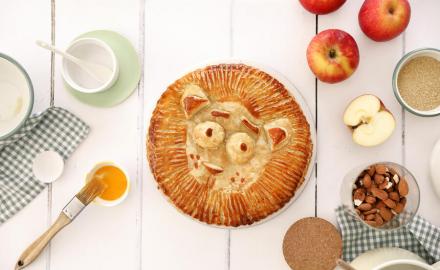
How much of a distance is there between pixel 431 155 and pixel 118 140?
2.42 ft

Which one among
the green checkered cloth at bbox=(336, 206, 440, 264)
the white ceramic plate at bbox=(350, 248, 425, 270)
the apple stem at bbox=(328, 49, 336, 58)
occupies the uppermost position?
the apple stem at bbox=(328, 49, 336, 58)

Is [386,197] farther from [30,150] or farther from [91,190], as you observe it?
[30,150]

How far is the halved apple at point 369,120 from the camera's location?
4.24 ft

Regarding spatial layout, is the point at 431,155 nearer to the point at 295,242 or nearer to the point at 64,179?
the point at 295,242

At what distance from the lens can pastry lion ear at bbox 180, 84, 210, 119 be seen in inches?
49.8

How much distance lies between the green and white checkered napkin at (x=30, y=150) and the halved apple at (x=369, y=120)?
63cm

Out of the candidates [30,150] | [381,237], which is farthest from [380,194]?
[30,150]

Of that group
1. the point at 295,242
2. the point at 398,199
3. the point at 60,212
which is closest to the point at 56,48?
the point at 60,212

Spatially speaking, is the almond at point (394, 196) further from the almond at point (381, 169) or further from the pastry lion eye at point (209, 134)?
the pastry lion eye at point (209, 134)

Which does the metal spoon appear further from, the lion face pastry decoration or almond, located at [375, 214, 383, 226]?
almond, located at [375, 214, 383, 226]

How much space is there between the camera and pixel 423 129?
136 cm

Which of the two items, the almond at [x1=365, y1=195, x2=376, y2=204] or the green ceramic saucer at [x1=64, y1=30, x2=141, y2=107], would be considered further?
the green ceramic saucer at [x1=64, y1=30, x2=141, y2=107]

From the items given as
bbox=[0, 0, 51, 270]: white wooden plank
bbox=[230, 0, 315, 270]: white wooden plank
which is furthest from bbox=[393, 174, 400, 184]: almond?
bbox=[0, 0, 51, 270]: white wooden plank

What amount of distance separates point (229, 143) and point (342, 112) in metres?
→ 0.30
